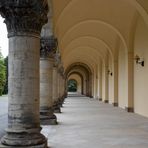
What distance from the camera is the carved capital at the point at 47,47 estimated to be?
13.7m

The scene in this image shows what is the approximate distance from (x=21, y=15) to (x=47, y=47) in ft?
20.2

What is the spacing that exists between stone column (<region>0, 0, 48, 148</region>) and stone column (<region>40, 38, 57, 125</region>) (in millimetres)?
5851

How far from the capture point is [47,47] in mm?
13750

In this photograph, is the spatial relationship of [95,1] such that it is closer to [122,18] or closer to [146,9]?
[122,18]

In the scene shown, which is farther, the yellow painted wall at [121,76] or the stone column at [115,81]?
the stone column at [115,81]

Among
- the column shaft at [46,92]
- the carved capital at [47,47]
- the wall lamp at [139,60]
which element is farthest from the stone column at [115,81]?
the carved capital at [47,47]

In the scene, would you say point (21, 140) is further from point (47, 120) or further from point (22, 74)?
point (47, 120)

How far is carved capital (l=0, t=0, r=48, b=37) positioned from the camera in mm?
7465

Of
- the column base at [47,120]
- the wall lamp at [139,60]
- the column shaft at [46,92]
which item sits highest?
the wall lamp at [139,60]

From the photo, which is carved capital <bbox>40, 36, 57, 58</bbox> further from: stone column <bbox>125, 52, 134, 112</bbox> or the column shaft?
stone column <bbox>125, 52, 134, 112</bbox>

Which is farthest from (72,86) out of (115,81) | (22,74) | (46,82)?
(22,74)

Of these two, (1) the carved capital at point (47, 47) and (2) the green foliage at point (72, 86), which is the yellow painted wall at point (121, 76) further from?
(2) the green foliage at point (72, 86)

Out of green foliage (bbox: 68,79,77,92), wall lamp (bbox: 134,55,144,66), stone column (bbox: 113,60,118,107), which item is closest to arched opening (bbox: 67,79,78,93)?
green foliage (bbox: 68,79,77,92)

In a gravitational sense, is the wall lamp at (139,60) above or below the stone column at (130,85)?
above
